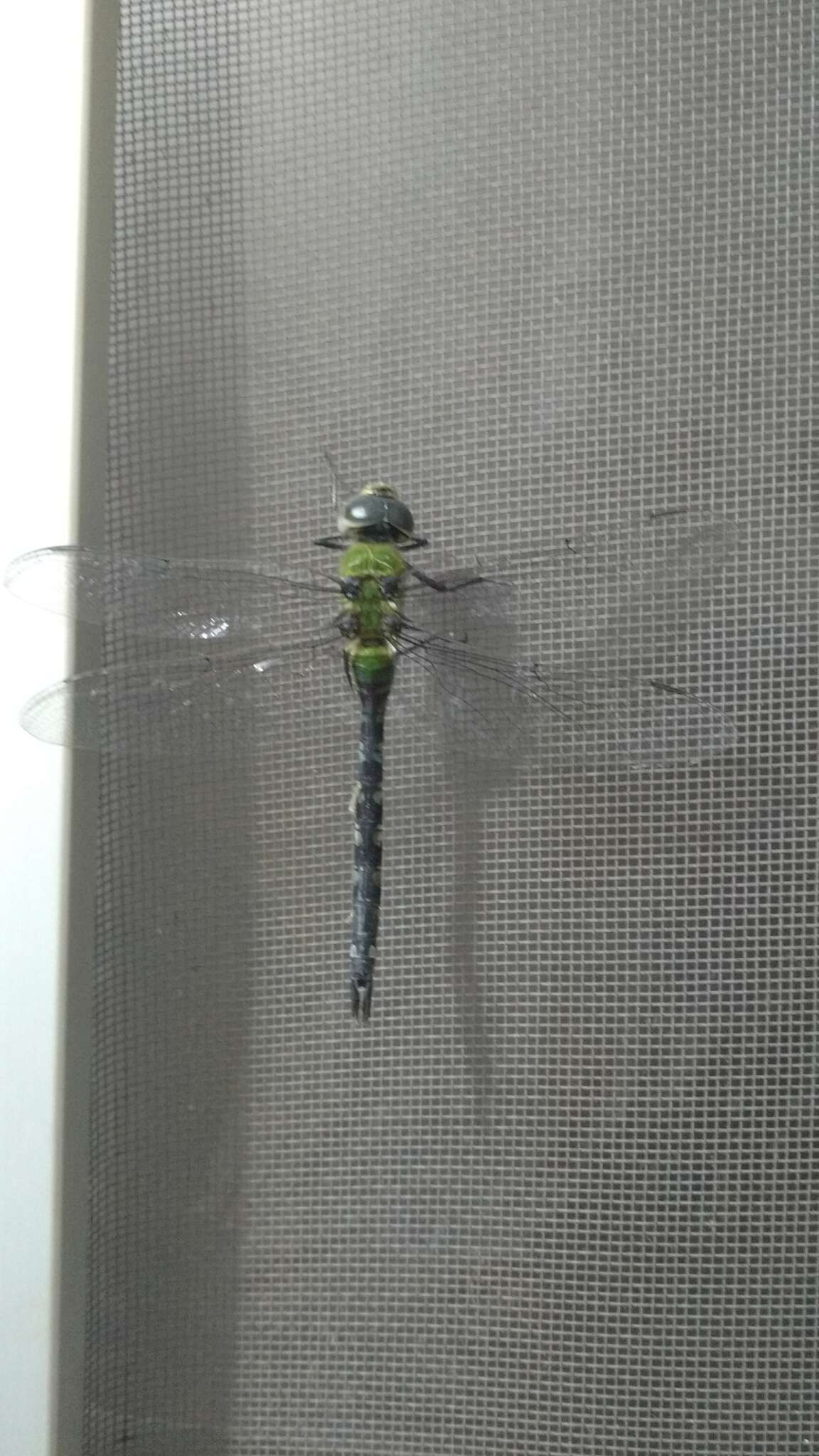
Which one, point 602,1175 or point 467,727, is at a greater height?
point 467,727

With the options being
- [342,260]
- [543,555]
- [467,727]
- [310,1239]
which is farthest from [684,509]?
[310,1239]

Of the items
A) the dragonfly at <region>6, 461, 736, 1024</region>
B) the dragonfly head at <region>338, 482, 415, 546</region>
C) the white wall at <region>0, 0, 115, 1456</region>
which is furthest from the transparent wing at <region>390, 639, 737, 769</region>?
the white wall at <region>0, 0, 115, 1456</region>

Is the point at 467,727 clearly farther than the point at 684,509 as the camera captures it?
Yes

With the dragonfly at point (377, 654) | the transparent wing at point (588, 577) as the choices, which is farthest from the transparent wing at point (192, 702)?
the transparent wing at point (588, 577)

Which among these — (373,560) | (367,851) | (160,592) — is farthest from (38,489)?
(367,851)

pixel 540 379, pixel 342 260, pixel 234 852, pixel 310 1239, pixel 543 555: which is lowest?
pixel 310 1239

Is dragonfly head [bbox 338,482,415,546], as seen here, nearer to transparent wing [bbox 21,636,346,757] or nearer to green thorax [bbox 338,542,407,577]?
green thorax [bbox 338,542,407,577]

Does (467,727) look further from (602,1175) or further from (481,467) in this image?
(602,1175)
